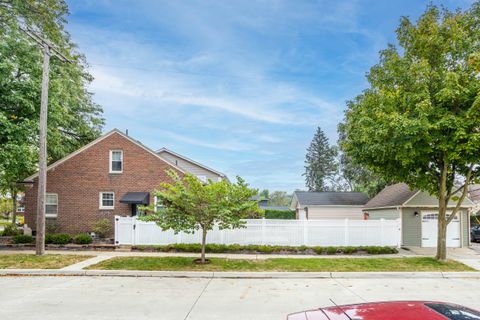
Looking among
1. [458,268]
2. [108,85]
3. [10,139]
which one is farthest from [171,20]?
[458,268]

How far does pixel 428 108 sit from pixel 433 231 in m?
10.1

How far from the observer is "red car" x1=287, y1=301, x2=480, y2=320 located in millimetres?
2529

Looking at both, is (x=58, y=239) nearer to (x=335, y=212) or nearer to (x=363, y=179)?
(x=335, y=212)

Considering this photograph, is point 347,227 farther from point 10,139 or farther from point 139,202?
point 10,139

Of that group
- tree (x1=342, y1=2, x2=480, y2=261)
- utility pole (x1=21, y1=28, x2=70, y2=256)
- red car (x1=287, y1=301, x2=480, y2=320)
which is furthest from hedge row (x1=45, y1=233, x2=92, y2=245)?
red car (x1=287, y1=301, x2=480, y2=320)

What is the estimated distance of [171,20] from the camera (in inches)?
693

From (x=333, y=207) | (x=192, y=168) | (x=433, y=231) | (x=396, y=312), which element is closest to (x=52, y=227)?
(x=192, y=168)

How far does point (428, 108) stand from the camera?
12.4 m

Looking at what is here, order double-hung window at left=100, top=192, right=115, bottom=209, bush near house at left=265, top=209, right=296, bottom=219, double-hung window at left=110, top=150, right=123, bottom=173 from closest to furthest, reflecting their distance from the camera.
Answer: double-hung window at left=100, top=192, right=115, bottom=209 < double-hung window at left=110, top=150, right=123, bottom=173 < bush near house at left=265, top=209, right=296, bottom=219

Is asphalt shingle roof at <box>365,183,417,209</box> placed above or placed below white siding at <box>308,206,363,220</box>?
above

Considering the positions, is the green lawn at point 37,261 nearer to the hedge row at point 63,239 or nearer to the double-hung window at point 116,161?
the hedge row at point 63,239

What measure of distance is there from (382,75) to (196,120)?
669 inches

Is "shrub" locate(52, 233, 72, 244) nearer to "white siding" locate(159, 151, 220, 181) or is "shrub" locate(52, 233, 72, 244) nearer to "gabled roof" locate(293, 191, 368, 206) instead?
"white siding" locate(159, 151, 220, 181)

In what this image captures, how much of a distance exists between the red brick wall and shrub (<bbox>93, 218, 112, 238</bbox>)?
0.78m
